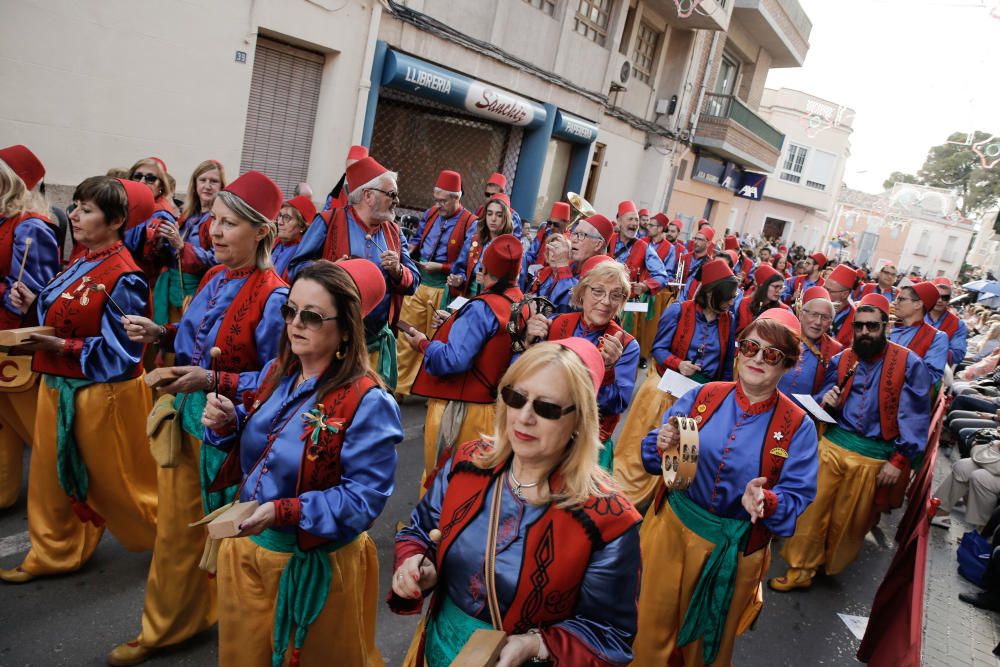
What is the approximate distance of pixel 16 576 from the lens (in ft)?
12.3

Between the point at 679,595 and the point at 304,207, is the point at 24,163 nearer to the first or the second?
the point at 304,207

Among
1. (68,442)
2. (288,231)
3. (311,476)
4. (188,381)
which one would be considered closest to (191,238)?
(288,231)

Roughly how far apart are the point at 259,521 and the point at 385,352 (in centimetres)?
321

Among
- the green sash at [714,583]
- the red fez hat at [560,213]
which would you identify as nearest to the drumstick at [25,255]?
the green sash at [714,583]

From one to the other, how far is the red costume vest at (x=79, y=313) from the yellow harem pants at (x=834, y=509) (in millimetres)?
4958

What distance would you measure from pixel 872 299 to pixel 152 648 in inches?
208

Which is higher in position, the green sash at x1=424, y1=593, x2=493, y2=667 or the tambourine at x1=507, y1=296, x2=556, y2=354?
the tambourine at x1=507, y1=296, x2=556, y2=354

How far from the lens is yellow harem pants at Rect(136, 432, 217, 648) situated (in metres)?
3.29

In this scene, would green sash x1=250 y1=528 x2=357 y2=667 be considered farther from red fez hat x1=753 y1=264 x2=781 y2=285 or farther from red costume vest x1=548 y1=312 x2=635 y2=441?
red fez hat x1=753 y1=264 x2=781 y2=285

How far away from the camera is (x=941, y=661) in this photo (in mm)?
3232

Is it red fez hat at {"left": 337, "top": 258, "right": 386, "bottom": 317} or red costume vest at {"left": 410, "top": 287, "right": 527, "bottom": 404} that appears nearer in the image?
red fez hat at {"left": 337, "top": 258, "right": 386, "bottom": 317}

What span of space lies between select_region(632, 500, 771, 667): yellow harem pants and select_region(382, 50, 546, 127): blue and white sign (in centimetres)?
991

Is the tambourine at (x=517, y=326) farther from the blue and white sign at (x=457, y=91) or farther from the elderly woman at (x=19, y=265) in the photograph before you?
the blue and white sign at (x=457, y=91)

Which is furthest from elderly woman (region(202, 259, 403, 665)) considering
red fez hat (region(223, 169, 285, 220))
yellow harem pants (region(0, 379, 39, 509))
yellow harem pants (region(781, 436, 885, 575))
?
yellow harem pants (region(781, 436, 885, 575))
